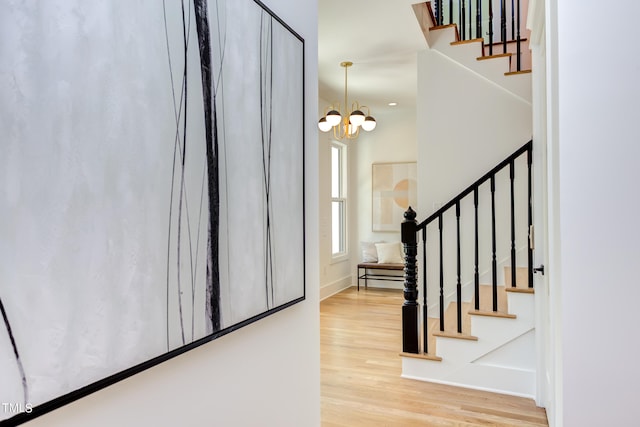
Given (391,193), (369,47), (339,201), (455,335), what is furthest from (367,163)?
(455,335)

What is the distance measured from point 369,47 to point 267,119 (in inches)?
122

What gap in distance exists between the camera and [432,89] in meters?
4.09

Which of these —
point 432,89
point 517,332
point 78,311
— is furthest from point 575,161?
point 432,89

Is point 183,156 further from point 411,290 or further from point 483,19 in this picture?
point 483,19

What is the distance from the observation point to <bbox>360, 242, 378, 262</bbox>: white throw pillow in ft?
21.9

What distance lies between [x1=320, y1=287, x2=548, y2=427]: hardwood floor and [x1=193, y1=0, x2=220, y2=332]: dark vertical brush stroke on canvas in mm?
1701

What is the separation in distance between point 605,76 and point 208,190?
4.13 ft

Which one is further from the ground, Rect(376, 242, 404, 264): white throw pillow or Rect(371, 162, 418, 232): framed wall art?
Rect(371, 162, 418, 232): framed wall art

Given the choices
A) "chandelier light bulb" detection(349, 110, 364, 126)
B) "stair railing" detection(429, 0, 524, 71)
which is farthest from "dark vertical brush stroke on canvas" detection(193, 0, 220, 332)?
"stair railing" detection(429, 0, 524, 71)

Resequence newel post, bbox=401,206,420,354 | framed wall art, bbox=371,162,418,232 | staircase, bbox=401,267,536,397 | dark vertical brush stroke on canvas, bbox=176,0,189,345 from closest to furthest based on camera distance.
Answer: dark vertical brush stroke on canvas, bbox=176,0,189,345 < staircase, bbox=401,267,536,397 < newel post, bbox=401,206,420,354 < framed wall art, bbox=371,162,418,232

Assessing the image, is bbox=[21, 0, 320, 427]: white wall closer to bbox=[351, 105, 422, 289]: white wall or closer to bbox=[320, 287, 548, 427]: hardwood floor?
bbox=[320, 287, 548, 427]: hardwood floor

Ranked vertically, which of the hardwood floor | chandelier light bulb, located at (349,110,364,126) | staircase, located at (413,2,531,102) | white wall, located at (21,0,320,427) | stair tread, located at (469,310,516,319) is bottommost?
the hardwood floor

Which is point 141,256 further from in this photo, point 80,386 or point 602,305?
point 602,305

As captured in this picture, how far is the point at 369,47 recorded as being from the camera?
4.10 meters
